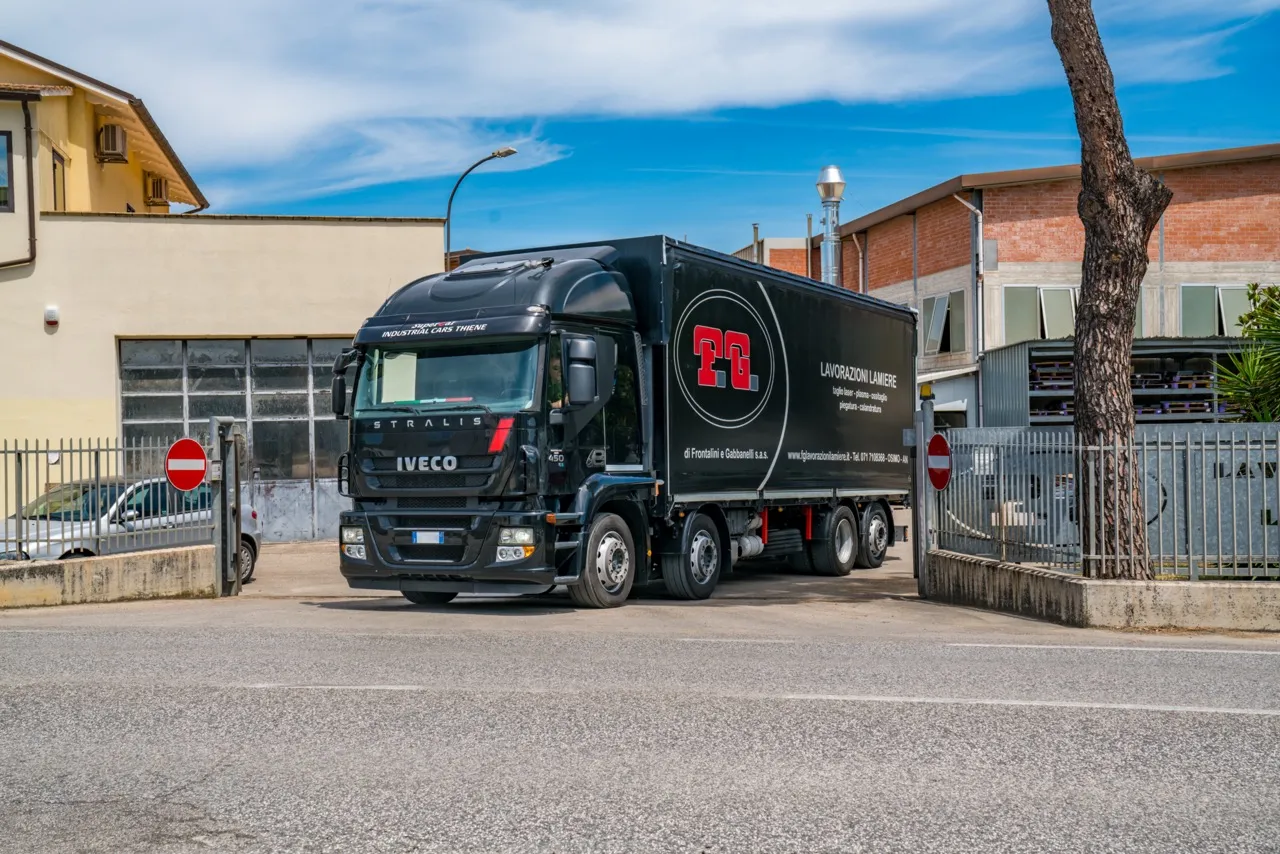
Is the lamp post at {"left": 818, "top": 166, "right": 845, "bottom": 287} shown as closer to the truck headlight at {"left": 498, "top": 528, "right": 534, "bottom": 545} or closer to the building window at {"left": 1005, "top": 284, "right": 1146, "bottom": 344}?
the building window at {"left": 1005, "top": 284, "right": 1146, "bottom": 344}

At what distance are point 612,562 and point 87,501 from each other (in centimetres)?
626

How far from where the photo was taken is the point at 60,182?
26.6m

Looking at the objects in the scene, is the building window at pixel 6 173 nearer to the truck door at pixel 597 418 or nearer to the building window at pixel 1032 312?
the truck door at pixel 597 418

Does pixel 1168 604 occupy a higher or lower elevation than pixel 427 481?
lower

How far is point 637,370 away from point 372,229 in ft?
44.2

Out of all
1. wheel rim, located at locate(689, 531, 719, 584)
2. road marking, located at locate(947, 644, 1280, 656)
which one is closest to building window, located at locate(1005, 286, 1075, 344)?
wheel rim, located at locate(689, 531, 719, 584)

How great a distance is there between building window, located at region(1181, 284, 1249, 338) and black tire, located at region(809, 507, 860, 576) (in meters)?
20.9

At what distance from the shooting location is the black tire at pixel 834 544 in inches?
739

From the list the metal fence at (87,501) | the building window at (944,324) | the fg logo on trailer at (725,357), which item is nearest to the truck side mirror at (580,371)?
the fg logo on trailer at (725,357)

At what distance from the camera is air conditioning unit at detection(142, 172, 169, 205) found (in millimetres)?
33700

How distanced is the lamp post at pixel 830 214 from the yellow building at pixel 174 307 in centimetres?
882

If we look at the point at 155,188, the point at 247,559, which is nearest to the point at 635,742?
the point at 247,559

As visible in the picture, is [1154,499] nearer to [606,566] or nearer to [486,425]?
[606,566]

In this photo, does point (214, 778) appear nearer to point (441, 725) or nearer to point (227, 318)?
point (441, 725)
